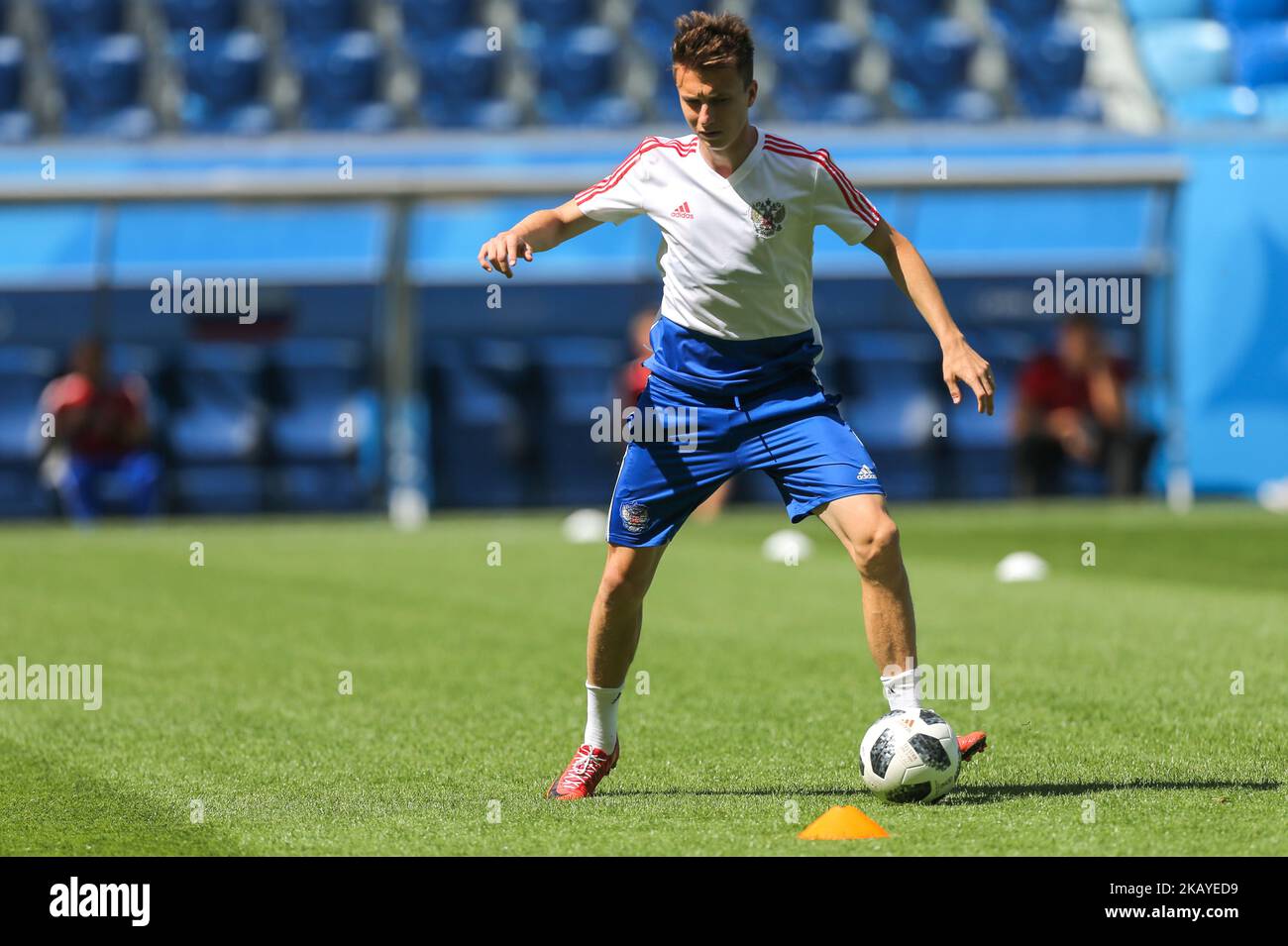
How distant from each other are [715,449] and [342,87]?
17914 millimetres

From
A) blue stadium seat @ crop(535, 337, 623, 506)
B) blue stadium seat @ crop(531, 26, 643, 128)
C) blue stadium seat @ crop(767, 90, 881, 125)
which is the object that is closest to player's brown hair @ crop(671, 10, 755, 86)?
blue stadium seat @ crop(535, 337, 623, 506)

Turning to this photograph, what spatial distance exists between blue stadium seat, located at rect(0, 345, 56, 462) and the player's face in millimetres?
16179

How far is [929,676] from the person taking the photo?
7.88 meters

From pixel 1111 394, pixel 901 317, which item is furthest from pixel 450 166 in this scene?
pixel 1111 394

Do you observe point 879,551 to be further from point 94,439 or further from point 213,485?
point 213,485

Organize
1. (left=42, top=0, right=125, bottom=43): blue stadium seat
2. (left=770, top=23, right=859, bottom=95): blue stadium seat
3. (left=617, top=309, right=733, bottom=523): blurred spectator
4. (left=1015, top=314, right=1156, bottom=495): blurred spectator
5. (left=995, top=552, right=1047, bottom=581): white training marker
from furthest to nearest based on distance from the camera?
(left=42, top=0, right=125, bottom=43): blue stadium seat → (left=770, top=23, right=859, bottom=95): blue stadium seat → (left=1015, top=314, right=1156, bottom=495): blurred spectator → (left=617, top=309, right=733, bottom=523): blurred spectator → (left=995, top=552, right=1047, bottom=581): white training marker

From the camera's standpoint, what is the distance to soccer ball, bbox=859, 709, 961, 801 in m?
5.29

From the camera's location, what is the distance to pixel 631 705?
760 centimetres

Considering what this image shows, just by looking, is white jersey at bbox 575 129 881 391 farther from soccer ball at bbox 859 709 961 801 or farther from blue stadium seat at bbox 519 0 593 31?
blue stadium seat at bbox 519 0 593 31

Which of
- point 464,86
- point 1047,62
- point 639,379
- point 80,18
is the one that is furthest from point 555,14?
point 639,379

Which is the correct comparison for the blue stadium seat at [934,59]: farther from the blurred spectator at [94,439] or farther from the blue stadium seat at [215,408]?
the blurred spectator at [94,439]

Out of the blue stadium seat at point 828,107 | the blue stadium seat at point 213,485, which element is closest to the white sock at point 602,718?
Answer: the blue stadium seat at point 213,485

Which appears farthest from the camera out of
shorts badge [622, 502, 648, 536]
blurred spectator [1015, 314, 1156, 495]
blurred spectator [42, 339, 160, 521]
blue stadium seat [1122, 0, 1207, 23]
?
blue stadium seat [1122, 0, 1207, 23]
